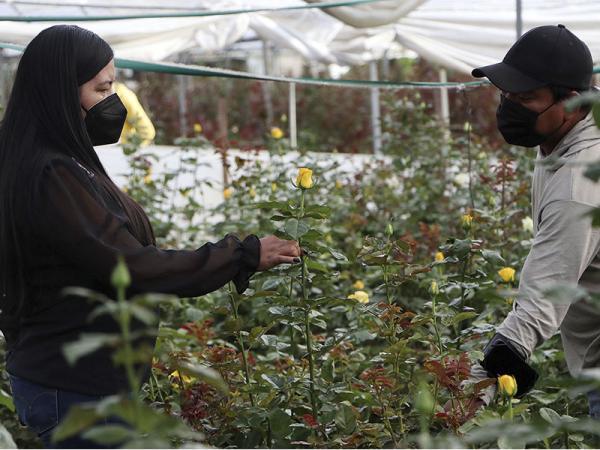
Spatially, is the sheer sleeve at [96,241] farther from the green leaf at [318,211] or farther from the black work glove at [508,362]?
the black work glove at [508,362]

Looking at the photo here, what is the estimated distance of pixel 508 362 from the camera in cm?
237

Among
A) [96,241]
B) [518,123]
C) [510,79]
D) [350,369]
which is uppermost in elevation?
[510,79]

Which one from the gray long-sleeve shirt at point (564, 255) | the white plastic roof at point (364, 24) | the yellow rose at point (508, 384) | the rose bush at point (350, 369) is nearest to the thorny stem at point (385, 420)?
the rose bush at point (350, 369)

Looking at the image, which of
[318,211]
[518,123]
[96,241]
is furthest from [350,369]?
[96,241]

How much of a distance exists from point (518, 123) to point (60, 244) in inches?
42.7

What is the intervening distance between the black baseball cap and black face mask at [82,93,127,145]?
85 cm

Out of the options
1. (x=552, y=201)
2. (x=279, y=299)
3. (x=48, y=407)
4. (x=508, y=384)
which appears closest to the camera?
(x=508, y=384)

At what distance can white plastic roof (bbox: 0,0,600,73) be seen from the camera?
229 inches

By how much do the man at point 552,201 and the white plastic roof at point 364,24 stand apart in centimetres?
263

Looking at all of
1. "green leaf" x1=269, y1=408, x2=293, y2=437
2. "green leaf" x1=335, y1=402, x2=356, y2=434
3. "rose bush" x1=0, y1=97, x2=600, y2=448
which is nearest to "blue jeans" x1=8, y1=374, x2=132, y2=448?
"rose bush" x1=0, y1=97, x2=600, y2=448

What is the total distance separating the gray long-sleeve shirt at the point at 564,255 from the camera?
7.54ft

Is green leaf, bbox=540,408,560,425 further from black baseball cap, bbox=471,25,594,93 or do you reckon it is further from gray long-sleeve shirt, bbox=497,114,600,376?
black baseball cap, bbox=471,25,594,93

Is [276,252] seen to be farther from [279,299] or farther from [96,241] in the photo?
[96,241]

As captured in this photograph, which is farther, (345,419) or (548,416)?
(345,419)
